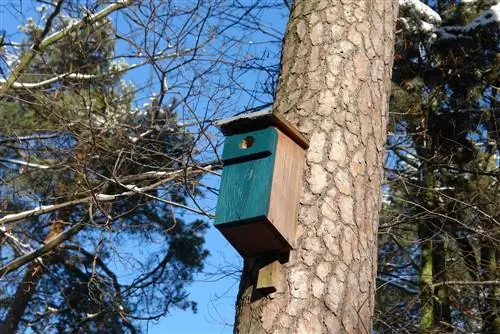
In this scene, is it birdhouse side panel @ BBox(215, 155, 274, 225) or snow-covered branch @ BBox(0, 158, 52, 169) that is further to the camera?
snow-covered branch @ BBox(0, 158, 52, 169)

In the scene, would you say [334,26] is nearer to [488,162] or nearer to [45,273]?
[488,162]

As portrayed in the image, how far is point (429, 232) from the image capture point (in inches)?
223

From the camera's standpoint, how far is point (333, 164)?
2.01 meters

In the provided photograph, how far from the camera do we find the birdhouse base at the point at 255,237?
1.82m

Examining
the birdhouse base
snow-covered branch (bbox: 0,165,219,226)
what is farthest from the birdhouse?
snow-covered branch (bbox: 0,165,219,226)

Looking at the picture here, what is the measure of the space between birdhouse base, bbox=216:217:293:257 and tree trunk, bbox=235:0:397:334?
4cm

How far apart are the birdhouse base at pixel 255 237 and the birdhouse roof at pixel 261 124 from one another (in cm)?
30

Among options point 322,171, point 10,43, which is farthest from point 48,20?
point 322,171

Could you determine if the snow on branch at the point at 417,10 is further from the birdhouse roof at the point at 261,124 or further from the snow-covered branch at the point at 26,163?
the birdhouse roof at the point at 261,124

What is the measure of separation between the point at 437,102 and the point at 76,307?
15.0ft

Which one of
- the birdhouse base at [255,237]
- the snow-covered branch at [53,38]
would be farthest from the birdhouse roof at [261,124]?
the snow-covered branch at [53,38]

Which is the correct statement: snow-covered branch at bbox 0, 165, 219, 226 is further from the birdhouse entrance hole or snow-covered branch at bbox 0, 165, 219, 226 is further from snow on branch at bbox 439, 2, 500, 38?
snow on branch at bbox 439, 2, 500, 38

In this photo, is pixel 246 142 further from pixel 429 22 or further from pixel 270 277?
pixel 429 22

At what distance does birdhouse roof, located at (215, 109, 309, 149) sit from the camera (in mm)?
1968
